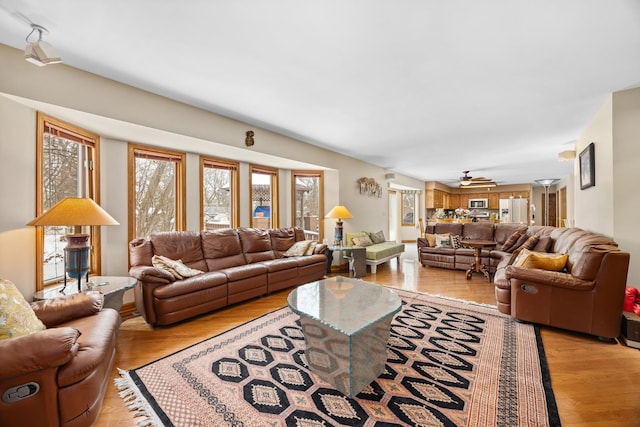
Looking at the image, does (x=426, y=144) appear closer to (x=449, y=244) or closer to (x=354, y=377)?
(x=449, y=244)

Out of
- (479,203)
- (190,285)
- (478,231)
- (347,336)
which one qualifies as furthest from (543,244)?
(479,203)

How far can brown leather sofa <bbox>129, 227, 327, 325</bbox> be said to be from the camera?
281 cm

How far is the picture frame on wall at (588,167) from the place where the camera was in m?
3.33

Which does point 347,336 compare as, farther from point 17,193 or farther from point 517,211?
point 517,211

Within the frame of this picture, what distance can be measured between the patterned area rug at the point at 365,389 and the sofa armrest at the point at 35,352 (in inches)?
24.4

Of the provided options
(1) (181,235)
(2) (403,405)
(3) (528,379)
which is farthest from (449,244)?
(1) (181,235)

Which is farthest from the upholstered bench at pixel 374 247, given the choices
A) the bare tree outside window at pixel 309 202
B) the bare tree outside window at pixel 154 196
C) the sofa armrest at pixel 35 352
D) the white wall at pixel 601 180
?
the sofa armrest at pixel 35 352

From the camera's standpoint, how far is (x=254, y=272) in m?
3.62

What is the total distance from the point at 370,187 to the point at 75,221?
5.57 m

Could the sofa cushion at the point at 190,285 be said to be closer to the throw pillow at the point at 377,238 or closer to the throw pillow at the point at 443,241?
the throw pillow at the point at 377,238

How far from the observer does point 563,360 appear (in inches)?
85.1

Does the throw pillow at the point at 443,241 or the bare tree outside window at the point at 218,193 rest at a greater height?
the bare tree outside window at the point at 218,193

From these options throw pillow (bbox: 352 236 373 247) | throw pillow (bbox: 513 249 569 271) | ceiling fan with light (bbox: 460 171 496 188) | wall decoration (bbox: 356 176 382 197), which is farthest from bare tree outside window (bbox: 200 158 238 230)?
ceiling fan with light (bbox: 460 171 496 188)

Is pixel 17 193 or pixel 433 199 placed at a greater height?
pixel 433 199
